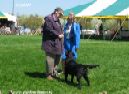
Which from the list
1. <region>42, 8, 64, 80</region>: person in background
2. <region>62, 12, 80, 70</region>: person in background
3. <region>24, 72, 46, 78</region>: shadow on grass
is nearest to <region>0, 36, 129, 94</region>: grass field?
<region>24, 72, 46, 78</region>: shadow on grass

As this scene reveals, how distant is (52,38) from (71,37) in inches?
25.6

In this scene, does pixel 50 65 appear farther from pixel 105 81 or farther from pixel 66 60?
pixel 105 81

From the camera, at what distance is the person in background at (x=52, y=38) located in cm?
1248

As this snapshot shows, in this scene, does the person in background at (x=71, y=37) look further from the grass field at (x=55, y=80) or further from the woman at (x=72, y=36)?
the grass field at (x=55, y=80)

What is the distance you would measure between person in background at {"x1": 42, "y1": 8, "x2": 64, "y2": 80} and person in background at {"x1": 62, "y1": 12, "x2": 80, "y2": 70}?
1.23 ft

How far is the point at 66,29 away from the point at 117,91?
8.91 ft

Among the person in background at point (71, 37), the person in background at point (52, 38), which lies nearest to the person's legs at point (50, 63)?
the person in background at point (52, 38)

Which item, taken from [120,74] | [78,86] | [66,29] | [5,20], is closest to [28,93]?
[78,86]

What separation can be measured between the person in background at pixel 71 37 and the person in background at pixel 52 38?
1.23ft

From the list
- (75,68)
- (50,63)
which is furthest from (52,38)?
(75,68)

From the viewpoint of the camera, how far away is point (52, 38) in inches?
497

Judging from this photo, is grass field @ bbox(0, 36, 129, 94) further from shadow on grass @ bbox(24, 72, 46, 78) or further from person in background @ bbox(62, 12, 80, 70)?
person in background @ bbox(62, 12, 80, 70)

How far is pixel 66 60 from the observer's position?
12.6m

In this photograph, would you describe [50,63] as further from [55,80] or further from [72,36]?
[72,36]
